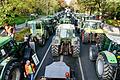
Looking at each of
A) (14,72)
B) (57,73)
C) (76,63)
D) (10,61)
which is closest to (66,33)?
(76,63)

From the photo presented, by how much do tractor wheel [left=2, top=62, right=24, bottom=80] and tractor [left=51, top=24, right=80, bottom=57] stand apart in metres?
5.86

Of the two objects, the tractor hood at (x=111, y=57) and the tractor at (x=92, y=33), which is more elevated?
the tractor hood at (x=111, y=57)

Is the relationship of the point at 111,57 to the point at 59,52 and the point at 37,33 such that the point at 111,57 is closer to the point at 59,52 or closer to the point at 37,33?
the point at 59,52

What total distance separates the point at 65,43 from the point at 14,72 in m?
7.54

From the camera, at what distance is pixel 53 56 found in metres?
17.5

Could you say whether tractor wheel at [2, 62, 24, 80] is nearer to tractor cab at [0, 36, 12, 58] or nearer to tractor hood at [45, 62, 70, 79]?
tractor cab at [0, 36, 12, 58]

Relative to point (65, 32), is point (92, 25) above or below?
below

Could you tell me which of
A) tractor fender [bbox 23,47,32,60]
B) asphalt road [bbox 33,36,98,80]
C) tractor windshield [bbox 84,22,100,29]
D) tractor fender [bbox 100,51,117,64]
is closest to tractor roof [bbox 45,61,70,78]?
tractor fender [bbox 100,51,117,64]

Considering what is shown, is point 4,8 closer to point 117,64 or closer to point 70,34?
point 70,34

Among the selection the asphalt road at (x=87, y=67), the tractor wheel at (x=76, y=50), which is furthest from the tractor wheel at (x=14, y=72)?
the tractor wheel at (x=76, y=50)

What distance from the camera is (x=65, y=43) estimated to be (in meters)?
17.7

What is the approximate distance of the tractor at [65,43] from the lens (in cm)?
1706

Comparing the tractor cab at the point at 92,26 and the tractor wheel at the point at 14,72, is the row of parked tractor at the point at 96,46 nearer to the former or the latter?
the tractor cab at the point at 92,26

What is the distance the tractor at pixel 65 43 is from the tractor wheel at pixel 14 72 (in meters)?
5.86
